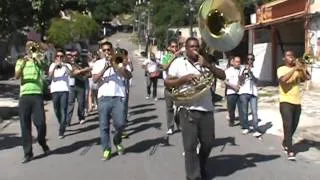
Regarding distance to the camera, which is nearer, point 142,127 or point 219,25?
point 219,25

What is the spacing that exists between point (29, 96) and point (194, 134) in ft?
10.7

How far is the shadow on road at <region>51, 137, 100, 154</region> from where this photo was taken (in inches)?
430

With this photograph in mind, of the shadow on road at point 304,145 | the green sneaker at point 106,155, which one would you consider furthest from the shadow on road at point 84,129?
the shadow on road at point 304,145

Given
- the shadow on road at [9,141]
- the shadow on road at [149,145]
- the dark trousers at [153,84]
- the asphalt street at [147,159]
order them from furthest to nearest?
the dark trousers at [153,84], the shadow on road at [9,141], the shadow on road at [149,145], the asphalt street at [147,159]

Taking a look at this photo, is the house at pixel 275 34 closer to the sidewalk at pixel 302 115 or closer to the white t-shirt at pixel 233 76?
the sidewalk at pixel 302 115

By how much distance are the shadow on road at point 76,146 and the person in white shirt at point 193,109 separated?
358 centimetres

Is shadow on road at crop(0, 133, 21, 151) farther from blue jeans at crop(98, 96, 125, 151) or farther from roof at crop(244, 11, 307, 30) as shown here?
roof at crop(244, 11, 307, 30)

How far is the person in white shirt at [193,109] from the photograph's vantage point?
7742 mm

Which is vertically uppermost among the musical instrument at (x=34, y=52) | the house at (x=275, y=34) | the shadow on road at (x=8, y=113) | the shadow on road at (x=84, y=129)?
the house at (x=275, y=34)

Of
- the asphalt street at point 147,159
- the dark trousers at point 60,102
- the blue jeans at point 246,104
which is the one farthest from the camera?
the dark trousers at point 60,102

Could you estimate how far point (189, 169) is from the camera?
7777mm

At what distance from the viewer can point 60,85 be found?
13031 mm

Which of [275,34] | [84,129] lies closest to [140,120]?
[84,129]

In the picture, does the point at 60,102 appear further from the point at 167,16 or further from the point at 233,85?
the point at 167,16
